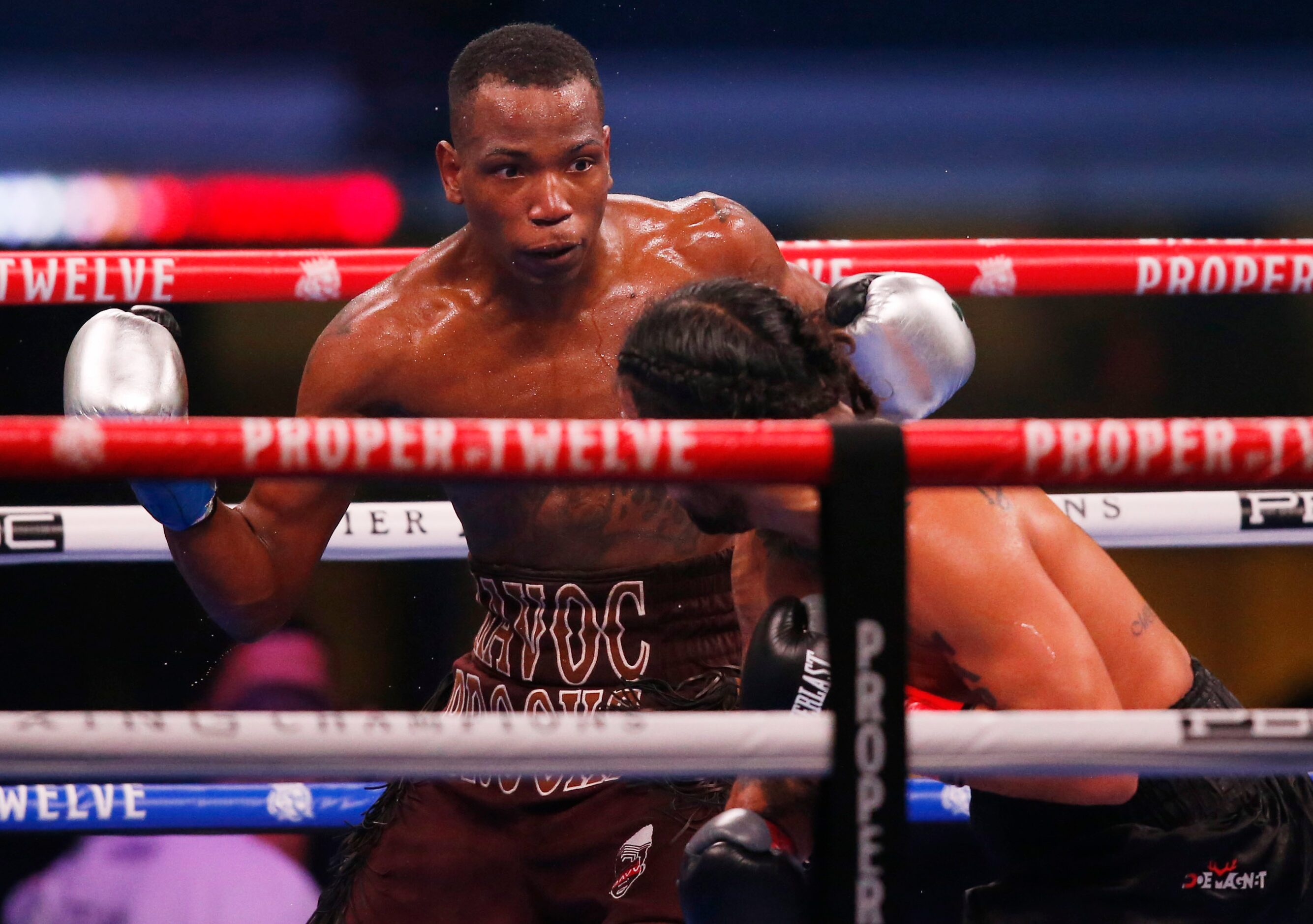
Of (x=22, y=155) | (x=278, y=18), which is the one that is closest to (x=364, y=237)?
(x=278, y=18)

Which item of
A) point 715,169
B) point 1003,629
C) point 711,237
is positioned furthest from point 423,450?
point 715,169

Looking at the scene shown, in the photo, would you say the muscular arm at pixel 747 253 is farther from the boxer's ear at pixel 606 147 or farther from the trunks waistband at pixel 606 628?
the trunks waistband at pixel 606 628

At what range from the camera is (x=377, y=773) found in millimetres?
1003

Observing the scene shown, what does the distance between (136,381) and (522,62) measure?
0.63m

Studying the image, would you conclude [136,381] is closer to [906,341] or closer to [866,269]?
[906,341]

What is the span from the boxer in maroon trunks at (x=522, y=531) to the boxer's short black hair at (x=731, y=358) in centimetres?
34

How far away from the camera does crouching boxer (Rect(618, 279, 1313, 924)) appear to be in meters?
1.25

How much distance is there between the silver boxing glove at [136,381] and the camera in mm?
1387

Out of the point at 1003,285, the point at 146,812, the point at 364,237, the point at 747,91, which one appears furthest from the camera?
the point at 747,91

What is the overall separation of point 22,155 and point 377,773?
11.3 ft

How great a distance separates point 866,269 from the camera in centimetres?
211

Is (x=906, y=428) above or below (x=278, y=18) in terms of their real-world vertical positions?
below

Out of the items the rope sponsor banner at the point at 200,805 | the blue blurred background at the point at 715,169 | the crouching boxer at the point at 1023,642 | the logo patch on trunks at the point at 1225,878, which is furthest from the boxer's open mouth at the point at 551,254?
the blue blurred background at the point at 715,169

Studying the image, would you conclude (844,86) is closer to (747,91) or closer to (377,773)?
(747,91)
